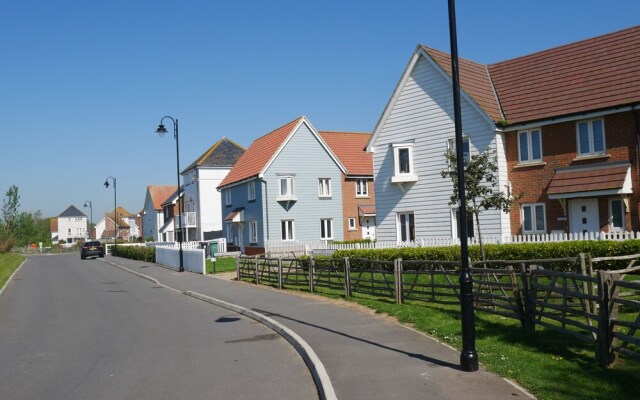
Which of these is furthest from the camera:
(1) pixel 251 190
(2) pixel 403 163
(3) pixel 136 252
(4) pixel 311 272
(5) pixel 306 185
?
(3) pixel 136 252

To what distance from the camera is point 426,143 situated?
Answer: 27953mm

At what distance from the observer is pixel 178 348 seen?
11.5 metres

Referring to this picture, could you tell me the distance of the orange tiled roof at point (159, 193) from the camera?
85.4 metres

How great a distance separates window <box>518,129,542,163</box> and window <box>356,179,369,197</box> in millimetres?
21792

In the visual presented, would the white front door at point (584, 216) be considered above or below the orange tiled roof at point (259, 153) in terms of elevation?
below

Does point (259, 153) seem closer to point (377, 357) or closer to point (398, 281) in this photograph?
point (398, 281)

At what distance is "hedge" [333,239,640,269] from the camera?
57.5 feet

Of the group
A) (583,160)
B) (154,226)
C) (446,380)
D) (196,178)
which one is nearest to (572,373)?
(446,380)

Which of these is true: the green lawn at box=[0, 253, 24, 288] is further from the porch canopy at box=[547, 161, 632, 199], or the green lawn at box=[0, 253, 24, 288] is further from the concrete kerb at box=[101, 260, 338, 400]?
the porch canopy at box=[547, 161, 632, 199]

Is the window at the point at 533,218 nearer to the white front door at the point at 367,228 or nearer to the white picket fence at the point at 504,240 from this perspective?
the white picket fence at the point at 504,240

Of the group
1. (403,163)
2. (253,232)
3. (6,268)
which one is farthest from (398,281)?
(6,268)

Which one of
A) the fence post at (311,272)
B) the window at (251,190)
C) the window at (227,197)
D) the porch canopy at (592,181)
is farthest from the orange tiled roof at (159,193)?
the porch canopy at (592,181)

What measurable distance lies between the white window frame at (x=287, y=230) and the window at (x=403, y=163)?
15.6 meters

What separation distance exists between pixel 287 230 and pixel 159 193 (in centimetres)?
4919
